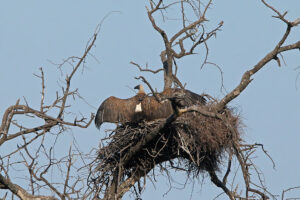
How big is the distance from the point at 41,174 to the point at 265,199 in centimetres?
235

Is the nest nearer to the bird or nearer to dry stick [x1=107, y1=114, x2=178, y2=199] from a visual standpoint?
dry stick [x1=107, y1=114, x2=178, y2=199]

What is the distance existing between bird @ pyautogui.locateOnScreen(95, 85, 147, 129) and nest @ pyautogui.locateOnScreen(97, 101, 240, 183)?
10.2 inches

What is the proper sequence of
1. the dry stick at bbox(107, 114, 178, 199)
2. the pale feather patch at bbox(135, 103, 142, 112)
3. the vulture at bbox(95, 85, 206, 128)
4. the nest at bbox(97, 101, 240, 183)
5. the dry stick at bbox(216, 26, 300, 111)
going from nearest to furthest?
1. the dry stick at bbox(216, 26, 300, 111)
2. the dry stick at bbox(107, 114, 178, 199)
3. the nest at bbox(97, 101, 240, 183)
4. the vulture at bbox(95, 85, 206, 128)
5. the pale feather patch at bbox(135, 103, 142, 112)

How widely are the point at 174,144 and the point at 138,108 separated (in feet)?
2.56

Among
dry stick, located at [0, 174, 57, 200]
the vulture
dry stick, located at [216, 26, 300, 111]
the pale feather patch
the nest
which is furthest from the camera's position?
the pale feather patch

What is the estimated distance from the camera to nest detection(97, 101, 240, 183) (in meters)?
7.04

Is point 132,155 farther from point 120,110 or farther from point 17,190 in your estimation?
point 17,190

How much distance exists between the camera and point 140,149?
23.1 feet

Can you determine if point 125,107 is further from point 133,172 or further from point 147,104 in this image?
point 133,172

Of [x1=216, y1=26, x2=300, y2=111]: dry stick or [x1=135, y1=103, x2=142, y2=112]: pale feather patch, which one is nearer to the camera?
[x1=216, y1=26, x2=300, y2=111]: dry stick

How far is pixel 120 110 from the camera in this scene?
7.80m

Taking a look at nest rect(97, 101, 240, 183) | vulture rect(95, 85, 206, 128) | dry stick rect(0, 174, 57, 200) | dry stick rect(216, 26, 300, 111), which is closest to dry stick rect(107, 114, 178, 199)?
nest rect(97, 101, 240, 183)

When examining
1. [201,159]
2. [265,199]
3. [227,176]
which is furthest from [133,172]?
[265,199]

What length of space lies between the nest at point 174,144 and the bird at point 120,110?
0.85 ft
